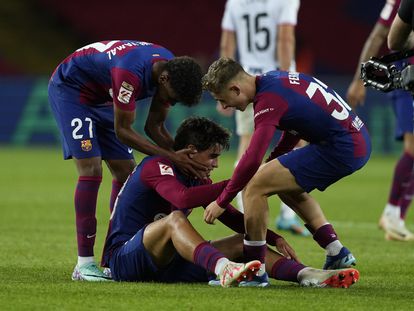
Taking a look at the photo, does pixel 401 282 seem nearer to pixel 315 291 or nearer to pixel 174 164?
pixel 315 291

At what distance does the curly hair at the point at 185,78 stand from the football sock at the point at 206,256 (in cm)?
110

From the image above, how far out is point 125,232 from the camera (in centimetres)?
652

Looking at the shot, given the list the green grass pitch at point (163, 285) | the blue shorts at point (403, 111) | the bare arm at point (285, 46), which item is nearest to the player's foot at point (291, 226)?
the green grass pitch at point (163, 285)

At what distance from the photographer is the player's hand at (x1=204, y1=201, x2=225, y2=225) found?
6102 mm

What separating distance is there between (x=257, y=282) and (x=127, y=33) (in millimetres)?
22775

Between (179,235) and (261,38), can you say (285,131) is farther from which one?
(261,38)

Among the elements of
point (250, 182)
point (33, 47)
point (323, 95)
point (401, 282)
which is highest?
point (323, 95)

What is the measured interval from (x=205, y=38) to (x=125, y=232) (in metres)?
21.7

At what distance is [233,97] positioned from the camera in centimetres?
646

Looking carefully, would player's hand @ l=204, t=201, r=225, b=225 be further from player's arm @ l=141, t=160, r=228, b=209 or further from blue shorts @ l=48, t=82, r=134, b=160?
blue shorts @ l=48, t=82, r=134, b=160

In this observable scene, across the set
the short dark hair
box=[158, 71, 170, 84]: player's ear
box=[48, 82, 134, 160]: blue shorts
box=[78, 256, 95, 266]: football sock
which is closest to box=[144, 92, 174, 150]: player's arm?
box=[48, 82, 134, 160]: blue shorts

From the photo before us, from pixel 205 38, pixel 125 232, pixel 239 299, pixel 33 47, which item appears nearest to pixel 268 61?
pixel 125 232

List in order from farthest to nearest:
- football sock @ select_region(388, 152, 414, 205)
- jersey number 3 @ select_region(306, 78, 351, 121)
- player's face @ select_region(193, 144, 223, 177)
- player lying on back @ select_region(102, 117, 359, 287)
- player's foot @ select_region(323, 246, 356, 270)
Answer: football sock @ select_region(388, 152, 414, 205)
player's foot @ select_region(323, 246, 356, 270)
jersey number 3 @ select_region(306, 78, 351, 121)
player's face @ select_region(193, 144, 223, 177)
player lying on back @ select_region(102, 117, 359, 287)

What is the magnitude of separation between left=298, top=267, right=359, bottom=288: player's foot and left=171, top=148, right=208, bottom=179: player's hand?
853 mm
